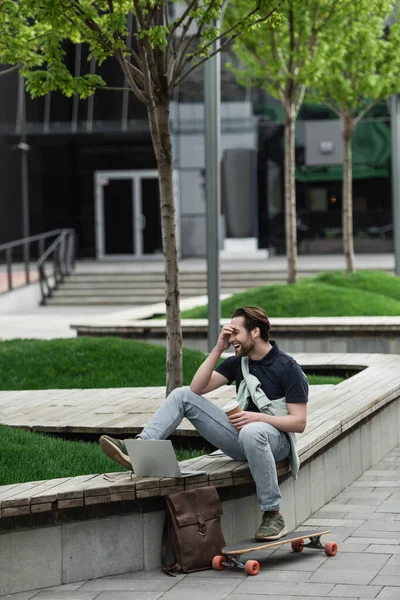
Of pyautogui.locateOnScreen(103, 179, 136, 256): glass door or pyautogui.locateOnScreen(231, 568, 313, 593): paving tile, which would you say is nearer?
pyautogui.locateOnScreen(231, 568, 313, 593): paving tile

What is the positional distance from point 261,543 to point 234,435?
2.09 feet

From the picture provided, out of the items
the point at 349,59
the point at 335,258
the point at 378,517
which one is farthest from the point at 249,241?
the point at 378,517

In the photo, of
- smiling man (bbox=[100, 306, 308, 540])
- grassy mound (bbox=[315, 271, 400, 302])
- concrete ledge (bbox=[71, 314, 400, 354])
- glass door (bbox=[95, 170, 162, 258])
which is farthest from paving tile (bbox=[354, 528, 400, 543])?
glass door (bbox=[95, 170, 162, 258])

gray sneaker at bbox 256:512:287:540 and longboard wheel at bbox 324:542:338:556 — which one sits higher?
gray sneaker at bbox 256:512:287:540

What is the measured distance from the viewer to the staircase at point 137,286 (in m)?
28.0

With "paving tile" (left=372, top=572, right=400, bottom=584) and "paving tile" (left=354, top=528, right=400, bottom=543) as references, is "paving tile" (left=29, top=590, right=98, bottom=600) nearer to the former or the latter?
"paving tile" (left=372, top=572, right=400, bottom=584)

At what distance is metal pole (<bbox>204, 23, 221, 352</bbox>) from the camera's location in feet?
41.1

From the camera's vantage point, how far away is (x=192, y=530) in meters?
6.35

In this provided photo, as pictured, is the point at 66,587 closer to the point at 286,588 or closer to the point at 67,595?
the point at 67,595

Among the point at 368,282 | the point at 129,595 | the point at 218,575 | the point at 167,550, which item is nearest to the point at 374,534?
the point at 218,575

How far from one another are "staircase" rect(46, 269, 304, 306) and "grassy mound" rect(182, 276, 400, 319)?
9559 millimetres

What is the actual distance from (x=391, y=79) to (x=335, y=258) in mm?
15007

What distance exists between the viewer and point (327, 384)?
11.2m

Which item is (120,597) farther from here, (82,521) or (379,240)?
(379,240)
